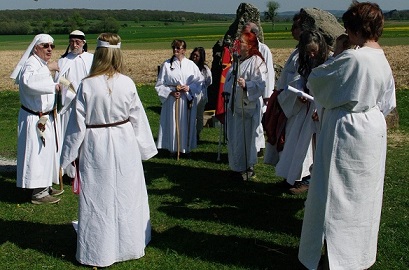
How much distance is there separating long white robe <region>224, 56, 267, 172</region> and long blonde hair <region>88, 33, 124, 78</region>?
2966 mm

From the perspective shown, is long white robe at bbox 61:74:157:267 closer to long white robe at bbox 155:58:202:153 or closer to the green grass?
the green grass

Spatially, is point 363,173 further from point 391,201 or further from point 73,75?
point 73,75

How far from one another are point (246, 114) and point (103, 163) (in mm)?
3398

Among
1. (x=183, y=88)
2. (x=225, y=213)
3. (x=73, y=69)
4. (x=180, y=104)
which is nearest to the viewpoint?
(x=225, y=213)

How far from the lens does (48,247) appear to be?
6.20 metres

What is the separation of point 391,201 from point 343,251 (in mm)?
2967

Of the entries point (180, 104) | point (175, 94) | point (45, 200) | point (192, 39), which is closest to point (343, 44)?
point (45, 200)

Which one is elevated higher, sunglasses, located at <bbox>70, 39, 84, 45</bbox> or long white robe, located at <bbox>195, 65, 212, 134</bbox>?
sunglasses, located at <bbox>70, 39, 84, 45</bbox>

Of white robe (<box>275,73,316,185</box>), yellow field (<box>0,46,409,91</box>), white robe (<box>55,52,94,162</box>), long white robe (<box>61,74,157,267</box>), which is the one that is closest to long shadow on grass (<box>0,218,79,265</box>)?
long white robe (<box>61,74,157,267</box>)

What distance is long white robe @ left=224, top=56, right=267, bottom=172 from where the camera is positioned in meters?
8.22

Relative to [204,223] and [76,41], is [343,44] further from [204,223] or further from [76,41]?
[76,41]

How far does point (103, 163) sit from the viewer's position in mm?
5566

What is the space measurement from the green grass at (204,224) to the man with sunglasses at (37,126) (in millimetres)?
394

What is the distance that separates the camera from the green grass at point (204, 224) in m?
5.83
